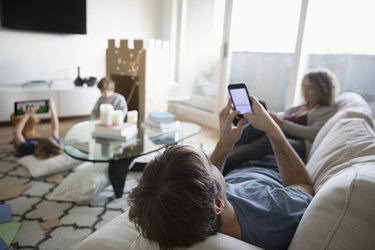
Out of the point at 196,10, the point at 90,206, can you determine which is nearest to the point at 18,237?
the point at 90,206

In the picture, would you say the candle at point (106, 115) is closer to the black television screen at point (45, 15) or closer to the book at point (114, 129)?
the book at point (114, 129)

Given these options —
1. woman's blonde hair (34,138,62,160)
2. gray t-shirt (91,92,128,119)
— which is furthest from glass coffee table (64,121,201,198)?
gray t-shirt (91,92,128,119)

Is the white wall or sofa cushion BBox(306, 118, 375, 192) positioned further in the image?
the white wall

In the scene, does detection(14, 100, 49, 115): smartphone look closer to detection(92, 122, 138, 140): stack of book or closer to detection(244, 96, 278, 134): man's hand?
detection(92, 122, 138, 140): stack of book

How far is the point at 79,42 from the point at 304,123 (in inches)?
128

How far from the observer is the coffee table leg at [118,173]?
1.80 m

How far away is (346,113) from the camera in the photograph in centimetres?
153

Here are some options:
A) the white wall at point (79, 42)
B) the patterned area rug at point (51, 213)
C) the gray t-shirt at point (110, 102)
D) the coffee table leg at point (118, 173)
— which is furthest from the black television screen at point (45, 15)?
the coffee table leg at point (118, 173)

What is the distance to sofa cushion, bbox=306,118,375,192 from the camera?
1.00 m

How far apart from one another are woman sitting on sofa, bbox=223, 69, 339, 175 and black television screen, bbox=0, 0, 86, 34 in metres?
3.02

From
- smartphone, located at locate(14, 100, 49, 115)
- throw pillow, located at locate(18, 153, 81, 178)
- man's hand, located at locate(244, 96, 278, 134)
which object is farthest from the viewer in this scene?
smartphone, located at locate(14, 100, 49, 115)

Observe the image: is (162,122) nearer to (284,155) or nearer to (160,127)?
(160,127)

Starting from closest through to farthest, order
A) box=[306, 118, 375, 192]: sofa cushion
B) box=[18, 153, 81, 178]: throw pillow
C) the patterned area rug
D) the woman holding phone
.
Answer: box=[306, 118, 375, 192]: sofa cushion < the patterned area rug < box=[18, 153, 81, 178]: throw pillow < the woman holding phone

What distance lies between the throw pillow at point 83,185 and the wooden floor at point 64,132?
1.41 meters
